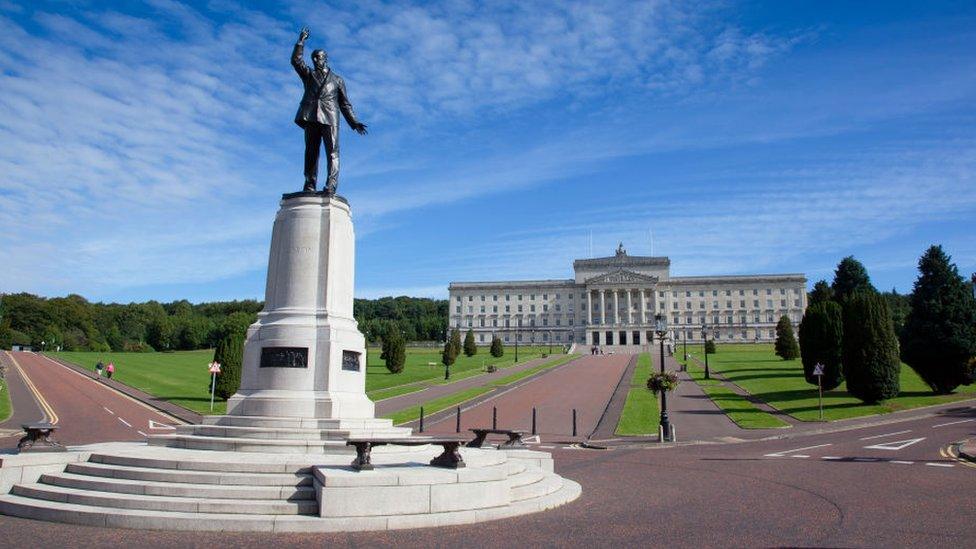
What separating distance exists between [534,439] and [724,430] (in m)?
8.49

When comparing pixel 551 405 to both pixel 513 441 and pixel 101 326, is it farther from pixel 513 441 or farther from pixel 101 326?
pixel 101 326

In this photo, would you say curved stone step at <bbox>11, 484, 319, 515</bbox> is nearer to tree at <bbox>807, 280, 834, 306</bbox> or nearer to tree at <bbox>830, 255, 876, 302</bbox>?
tree at <bbox>807, 280, 834, 306</bbox>

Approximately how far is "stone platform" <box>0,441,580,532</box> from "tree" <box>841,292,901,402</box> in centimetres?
2866

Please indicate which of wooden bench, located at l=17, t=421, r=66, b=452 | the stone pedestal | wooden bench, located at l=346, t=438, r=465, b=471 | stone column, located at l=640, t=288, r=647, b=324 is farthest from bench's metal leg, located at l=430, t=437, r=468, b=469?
stone column, located at l=640, t=288, r=647, b=324

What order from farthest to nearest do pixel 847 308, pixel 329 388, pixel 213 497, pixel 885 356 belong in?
pixel 847 308 → pixel 885 356 → pixel 329 388 → pixel 213 497

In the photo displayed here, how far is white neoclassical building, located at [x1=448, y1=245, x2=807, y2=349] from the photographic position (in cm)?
13862

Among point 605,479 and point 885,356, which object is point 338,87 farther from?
point 885,356

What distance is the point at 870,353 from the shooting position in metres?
33.0

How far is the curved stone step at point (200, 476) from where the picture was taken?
29.7 feet

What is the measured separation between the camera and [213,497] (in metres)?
8.76

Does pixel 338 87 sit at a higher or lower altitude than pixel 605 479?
higher

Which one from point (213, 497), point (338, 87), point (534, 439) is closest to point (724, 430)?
point (534, 439)

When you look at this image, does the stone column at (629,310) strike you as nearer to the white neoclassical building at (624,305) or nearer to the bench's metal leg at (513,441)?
the white neoclassical building at (624,305)

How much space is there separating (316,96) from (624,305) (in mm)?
130973
